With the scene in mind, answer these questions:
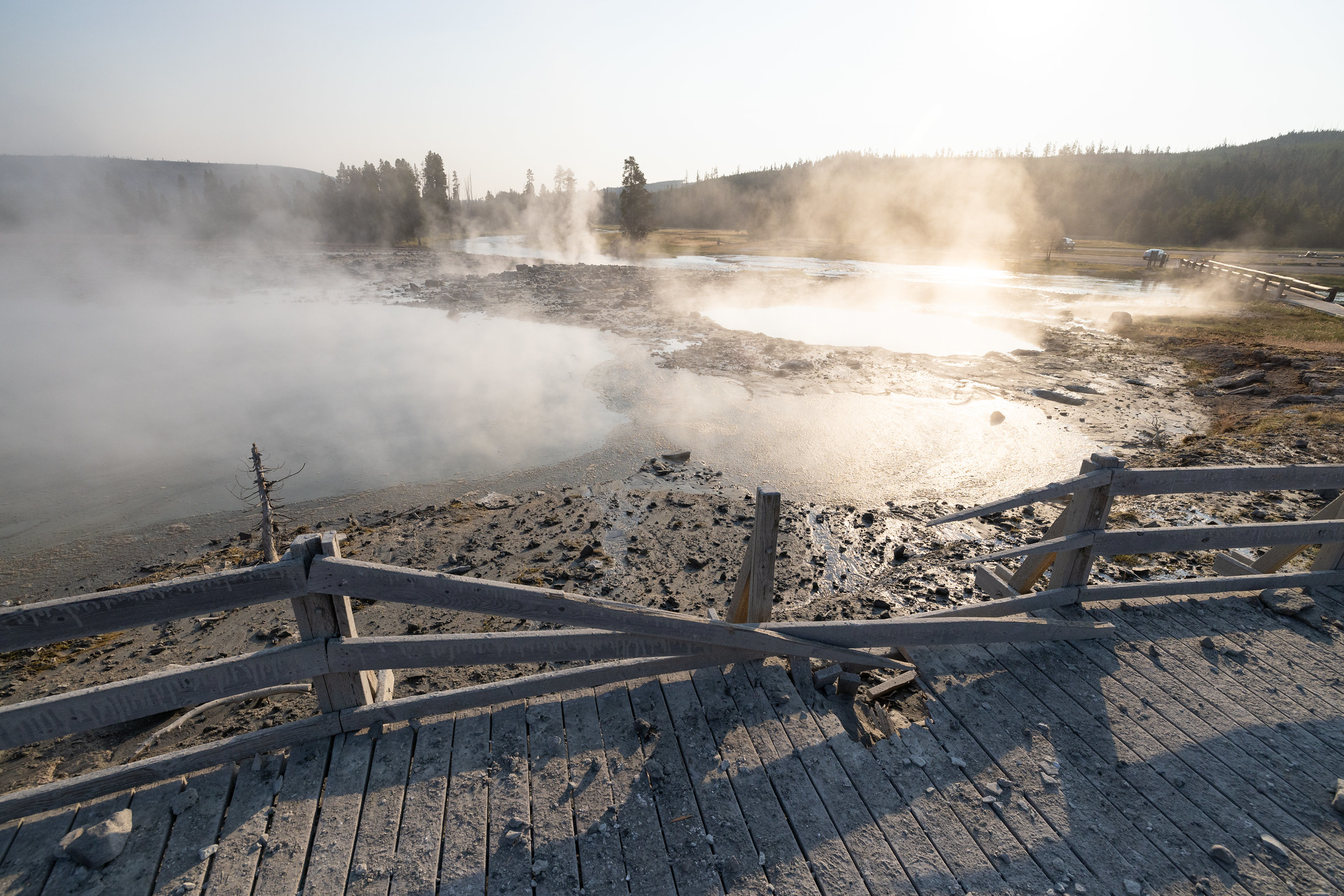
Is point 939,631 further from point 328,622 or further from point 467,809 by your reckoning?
point 328,622

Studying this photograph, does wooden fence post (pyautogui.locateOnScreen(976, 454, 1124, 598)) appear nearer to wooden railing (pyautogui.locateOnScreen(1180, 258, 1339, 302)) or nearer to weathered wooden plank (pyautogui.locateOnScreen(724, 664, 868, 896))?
weathered wooden plank (pyautogui.locateOnScreen(724, 664, 868, 896))

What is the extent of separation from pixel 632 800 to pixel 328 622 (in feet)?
A: 5.73

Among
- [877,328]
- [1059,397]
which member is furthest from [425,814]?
[877,328]

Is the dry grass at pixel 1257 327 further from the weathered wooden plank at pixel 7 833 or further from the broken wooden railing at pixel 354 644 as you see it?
the weathered wooden plank at pixel 7 833

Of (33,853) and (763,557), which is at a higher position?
(763,557)

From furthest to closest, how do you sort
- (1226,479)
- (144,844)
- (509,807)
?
(1226,479) < (509,807) < (144,844)

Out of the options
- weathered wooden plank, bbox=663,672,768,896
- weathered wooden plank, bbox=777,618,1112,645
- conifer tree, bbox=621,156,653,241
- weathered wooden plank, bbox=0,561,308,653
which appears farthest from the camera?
conifer tree, bbox=621,156,653,241

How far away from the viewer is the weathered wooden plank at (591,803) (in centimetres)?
252

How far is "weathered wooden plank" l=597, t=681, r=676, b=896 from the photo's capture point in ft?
8.29

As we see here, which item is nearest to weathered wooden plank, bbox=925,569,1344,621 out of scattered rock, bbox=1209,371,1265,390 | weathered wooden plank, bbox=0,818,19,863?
weathered wooden plank, bbox=0,818,19,863

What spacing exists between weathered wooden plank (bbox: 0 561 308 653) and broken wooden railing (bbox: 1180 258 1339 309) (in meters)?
39.4

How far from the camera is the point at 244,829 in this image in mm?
2611

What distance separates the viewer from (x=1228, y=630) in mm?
4195

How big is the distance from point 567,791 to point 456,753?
2.13 feet
